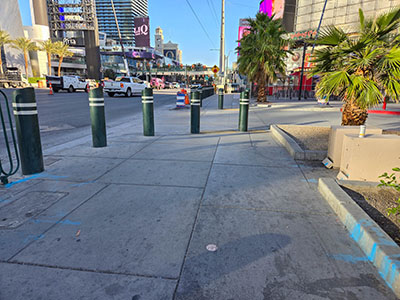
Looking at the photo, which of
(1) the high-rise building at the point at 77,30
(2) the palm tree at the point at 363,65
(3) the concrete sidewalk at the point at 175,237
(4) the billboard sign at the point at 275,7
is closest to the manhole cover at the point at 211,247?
(3) the concrete sidewalk at the point at 175,237

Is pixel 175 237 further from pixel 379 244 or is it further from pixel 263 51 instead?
pixel 263 51

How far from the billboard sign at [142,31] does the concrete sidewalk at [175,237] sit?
109 metres

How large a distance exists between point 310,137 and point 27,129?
6679 mm

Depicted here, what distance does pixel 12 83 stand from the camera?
4591 centimetres

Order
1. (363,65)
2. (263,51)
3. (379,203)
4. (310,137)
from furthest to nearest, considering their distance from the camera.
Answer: (263,51) → (310,137) → (363,65) → (379,203)

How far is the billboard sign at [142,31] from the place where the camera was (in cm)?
10269

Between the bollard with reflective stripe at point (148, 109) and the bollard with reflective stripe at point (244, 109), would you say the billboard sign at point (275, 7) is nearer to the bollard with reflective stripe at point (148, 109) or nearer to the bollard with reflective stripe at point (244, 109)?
the bollard with reflective stripe at point (244, 109)

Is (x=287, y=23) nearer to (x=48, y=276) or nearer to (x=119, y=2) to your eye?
(x=48, y=276)

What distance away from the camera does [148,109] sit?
779cm

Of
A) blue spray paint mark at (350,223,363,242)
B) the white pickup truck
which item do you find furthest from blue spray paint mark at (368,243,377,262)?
the white pickup truck

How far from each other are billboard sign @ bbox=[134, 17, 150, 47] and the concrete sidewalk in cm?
10932

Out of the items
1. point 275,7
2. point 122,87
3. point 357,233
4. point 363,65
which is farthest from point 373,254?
point 275,7

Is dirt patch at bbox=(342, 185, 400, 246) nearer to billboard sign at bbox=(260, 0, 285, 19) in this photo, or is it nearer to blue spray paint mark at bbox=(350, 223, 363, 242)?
blue spray paint mark at bbox=(350, 223, 363, 242)

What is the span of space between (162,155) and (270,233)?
11.7ft
